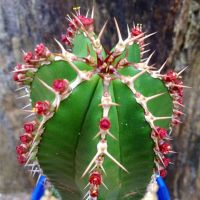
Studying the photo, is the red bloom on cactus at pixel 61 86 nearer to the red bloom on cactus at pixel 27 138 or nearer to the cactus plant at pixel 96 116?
the cactus plant at pixel 96 116

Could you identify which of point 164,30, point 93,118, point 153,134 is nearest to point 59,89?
point 93,118

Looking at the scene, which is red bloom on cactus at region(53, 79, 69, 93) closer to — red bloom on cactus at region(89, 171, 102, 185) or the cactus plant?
the cactus plant

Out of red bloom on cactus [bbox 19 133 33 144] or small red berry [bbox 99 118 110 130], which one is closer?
small red berry [bbox 99 118 110 130]

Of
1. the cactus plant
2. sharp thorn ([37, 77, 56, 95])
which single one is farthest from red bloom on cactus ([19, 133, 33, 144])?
sharp thorn ([37, 77, 56, 95])

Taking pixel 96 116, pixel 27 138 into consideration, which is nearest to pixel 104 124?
pixel 96 116

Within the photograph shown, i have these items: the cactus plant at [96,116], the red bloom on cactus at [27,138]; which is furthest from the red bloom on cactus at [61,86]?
the red bloom on cactus at [27,138]

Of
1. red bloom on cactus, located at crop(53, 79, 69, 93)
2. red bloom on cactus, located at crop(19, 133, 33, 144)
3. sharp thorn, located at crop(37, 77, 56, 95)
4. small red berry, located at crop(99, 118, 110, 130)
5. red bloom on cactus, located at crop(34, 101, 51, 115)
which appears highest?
red bloom on cactus, located at crop(53, 79, 69, 93)

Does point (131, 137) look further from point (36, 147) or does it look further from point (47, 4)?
point (47, 4)

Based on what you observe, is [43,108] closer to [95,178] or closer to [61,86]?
[61,86]
